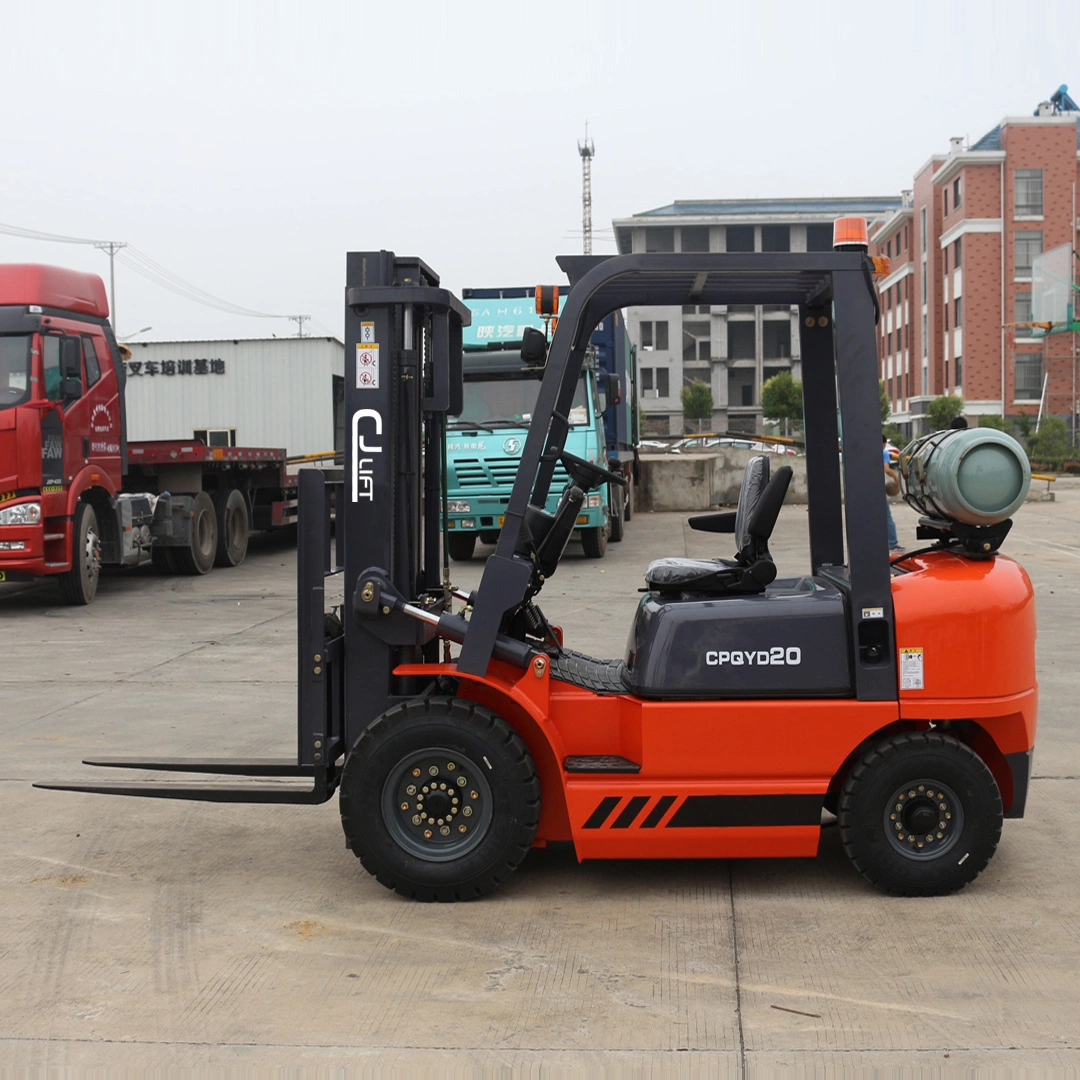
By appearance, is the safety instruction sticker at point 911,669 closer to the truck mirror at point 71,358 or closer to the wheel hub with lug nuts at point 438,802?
the wheel hub with lug nuts at point 438,802

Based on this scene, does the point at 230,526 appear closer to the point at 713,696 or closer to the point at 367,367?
the point at 367,367

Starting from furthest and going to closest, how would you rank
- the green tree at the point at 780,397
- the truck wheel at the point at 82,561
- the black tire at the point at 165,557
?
the green tree at the point at 780,397, the black tire at the point at 165,557, the truck wheel at the point at 82,561

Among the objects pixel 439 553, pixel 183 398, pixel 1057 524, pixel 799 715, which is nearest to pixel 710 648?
pixel 799 715

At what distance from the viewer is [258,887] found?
477 cm

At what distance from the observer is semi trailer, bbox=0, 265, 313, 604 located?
12.3 meters

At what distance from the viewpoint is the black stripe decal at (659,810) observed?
14.6 ft

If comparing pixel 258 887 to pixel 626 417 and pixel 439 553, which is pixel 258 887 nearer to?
pixel 439 553

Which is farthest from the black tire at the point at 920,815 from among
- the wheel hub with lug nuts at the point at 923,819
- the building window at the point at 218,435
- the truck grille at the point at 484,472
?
the building window at the point at 218,435

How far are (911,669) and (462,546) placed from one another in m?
13.2

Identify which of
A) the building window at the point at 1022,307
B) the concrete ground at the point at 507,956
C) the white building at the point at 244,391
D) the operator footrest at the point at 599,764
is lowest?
the concrete ground at the point at 507,956

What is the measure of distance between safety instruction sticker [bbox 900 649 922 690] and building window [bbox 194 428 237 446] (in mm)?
22566

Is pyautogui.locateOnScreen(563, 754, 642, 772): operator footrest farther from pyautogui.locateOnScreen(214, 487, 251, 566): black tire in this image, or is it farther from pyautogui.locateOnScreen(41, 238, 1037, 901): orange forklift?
pyautogui.locateOnScreen(214, 487, 251, 566): black tire

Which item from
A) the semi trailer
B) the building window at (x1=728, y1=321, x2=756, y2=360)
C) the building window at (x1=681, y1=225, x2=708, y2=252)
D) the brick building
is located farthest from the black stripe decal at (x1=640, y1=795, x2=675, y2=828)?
the building window at (x1=681, y1=225, x2=708, y2=252)

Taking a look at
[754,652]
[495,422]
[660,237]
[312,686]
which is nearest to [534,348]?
[754,652]
